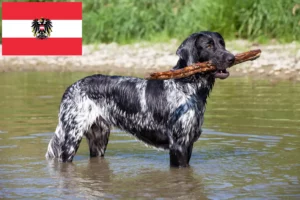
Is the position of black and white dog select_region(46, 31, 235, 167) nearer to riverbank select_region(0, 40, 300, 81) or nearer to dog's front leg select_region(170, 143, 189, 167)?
dog's front leg select_region(170, 143, 189, 167)

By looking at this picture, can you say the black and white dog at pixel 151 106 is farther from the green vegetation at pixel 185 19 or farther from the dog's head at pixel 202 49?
the green vegetation at pixel 185 19

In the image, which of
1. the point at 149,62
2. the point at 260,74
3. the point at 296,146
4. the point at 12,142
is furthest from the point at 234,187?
the point at 149,62

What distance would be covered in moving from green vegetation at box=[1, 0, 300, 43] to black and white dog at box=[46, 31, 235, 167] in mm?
10325

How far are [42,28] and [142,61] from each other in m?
4.12

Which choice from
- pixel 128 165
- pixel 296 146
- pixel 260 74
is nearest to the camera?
pixel 128 165

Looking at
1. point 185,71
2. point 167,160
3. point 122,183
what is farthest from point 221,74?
point 167,160

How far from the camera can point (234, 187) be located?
8.16 meters

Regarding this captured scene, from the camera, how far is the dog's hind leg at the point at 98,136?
9391 millimetres

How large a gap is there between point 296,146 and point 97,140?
251 centimetres

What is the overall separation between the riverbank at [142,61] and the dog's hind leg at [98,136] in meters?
7.61

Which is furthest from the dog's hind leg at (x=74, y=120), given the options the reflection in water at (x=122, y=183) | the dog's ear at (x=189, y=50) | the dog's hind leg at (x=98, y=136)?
the dog's ear at (x=189, y=50)

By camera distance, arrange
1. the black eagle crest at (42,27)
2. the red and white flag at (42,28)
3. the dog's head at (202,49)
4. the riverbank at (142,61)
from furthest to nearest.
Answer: the black eagle crest at (42,27)
the red and white flag at (42,28)
the riverbank at (142,61)
the dog's head at (202,49)

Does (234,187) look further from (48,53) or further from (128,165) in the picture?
(48,53)

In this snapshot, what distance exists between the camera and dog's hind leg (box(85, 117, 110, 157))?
939 cm
